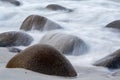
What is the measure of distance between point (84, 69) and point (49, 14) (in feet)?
16.5

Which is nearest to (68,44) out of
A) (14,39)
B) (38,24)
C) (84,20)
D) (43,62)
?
(14,39)

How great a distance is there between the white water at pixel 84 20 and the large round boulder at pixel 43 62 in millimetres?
1159

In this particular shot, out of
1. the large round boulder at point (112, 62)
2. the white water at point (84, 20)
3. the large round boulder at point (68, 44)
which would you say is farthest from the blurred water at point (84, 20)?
the large round boulder at point (112, 62)

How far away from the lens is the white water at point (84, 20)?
6.09m

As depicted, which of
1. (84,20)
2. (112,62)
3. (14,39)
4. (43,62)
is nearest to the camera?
(43,62)

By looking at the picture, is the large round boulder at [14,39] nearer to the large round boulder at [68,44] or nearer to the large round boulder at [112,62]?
the large round boulder at [68,44]

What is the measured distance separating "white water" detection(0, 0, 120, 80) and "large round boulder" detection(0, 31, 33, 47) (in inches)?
6.9

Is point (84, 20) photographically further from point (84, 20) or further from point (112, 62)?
point (112, 62)

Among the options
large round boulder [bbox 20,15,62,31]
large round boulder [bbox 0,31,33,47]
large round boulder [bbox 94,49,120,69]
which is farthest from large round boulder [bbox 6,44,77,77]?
large round boulder [bbox 20,15,62,31]

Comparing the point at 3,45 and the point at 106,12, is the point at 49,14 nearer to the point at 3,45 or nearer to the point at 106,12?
the point at 106,12

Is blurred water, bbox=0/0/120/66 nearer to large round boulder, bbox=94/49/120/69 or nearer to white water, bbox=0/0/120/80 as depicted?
white water, bbox=0/0/120/80

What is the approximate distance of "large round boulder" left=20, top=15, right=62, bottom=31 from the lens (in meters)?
7.12

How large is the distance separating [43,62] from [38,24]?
3.61m

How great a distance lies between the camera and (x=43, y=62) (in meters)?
3.69
